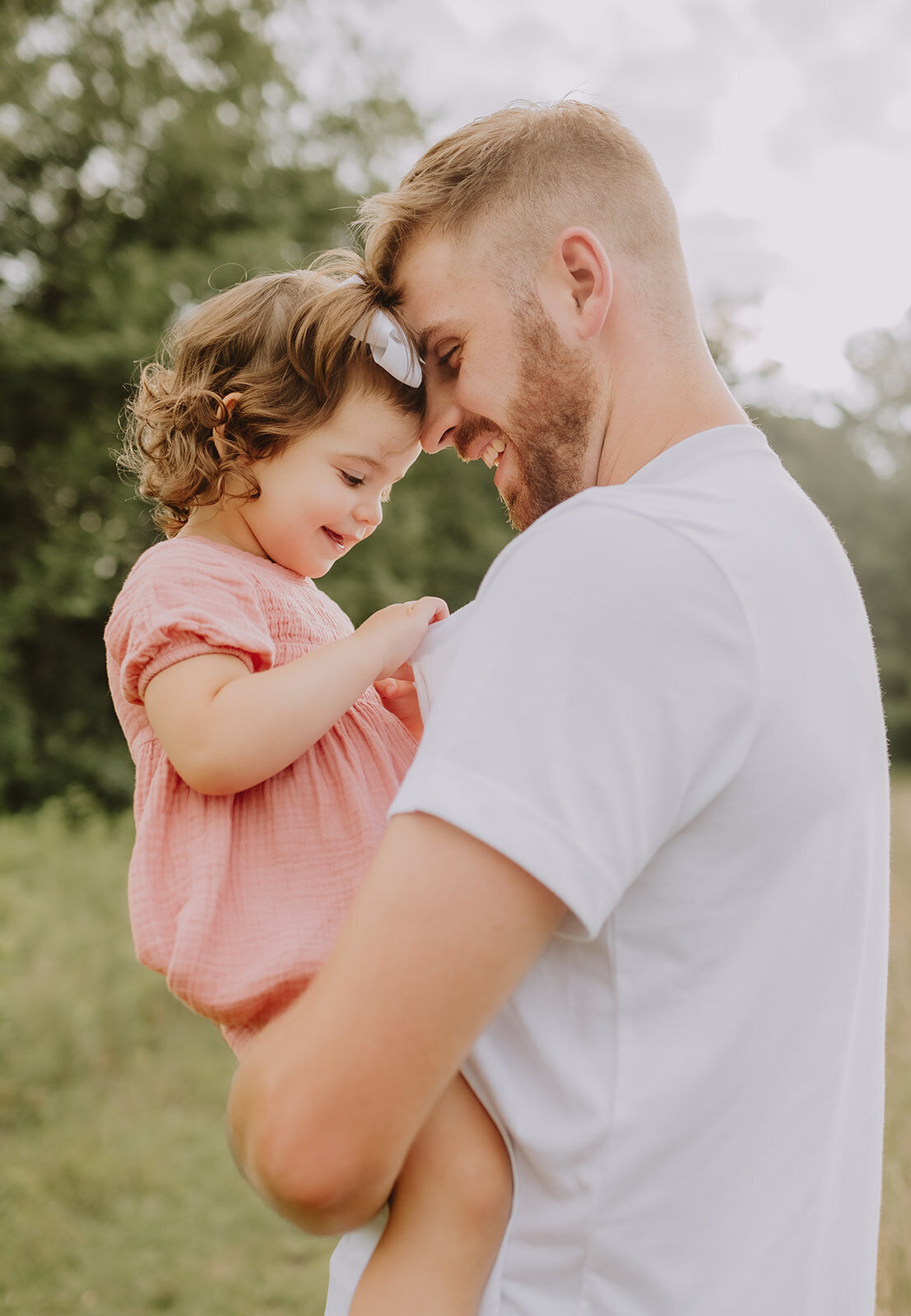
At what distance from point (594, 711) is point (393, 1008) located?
0.34 meters

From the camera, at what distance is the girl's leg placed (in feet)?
3.91

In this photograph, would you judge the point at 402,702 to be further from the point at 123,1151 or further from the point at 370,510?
the point at 123,1151

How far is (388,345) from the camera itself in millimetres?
1867

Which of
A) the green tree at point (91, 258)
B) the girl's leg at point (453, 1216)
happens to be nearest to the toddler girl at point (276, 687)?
the girl's leg at point (453, 1216)

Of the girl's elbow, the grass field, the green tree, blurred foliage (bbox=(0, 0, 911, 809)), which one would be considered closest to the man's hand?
the girl's elbow

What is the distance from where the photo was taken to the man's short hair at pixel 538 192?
1.77 m

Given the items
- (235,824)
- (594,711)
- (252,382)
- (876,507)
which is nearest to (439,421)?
(252,382)

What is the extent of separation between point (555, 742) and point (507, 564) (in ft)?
0.82

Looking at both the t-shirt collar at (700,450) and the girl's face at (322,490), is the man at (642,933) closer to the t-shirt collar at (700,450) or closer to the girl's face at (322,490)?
the t-shirt collar at (700,450)

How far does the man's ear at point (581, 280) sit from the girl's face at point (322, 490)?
42 centimetres

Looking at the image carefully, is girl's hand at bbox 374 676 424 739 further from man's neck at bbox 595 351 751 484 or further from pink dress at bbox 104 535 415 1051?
man's neck at bbox 595 351 751 484

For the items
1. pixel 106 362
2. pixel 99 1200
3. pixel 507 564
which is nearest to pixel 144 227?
pixel 106 362

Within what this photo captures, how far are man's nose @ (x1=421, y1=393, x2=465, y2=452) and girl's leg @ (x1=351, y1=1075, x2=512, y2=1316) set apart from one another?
1.24 m

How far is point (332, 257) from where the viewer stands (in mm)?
2398
